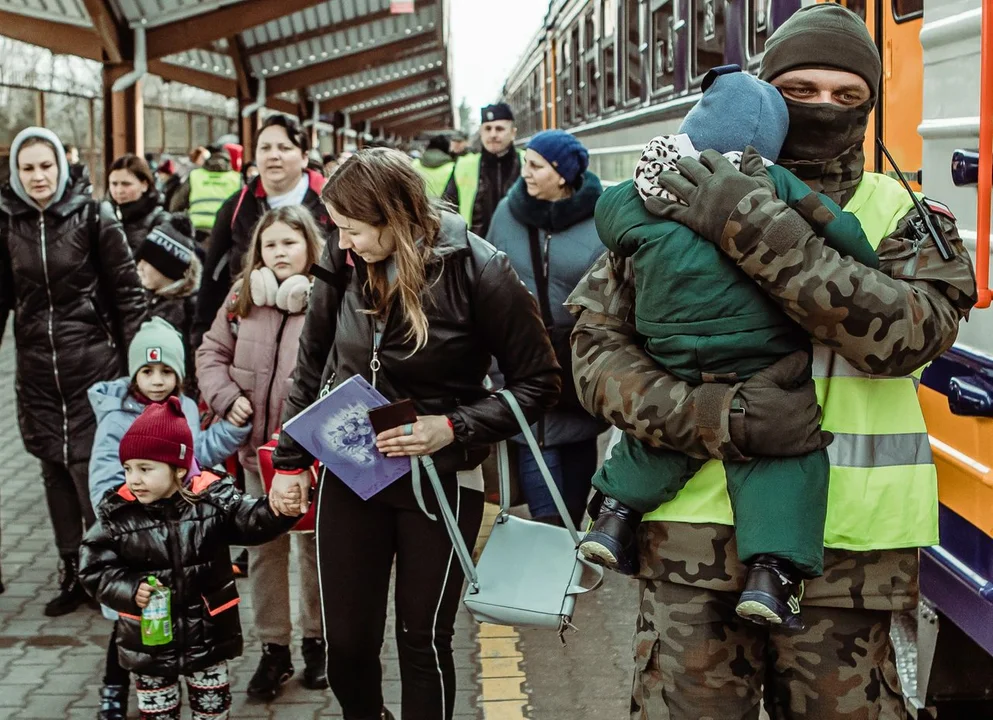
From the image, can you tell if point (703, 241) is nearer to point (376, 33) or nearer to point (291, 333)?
point (291, 333)

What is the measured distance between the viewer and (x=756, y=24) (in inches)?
183

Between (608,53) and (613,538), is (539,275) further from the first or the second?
(608,53)

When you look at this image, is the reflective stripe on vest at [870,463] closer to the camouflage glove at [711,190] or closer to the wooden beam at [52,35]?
the camouflage glove at [711,190]

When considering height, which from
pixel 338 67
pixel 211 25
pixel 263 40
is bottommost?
pixel 211 25

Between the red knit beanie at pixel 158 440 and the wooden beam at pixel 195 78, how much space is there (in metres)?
13.6

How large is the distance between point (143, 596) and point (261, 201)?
2.00 m

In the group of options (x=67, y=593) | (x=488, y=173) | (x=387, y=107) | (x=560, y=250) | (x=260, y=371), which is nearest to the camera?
(x=260, y=371)

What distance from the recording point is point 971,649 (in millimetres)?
3041

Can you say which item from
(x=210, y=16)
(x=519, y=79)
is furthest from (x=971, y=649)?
(x=519, y=79)

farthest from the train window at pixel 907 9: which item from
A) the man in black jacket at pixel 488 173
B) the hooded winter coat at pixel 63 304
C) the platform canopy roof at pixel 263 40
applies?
the platform canopy roof at pixel 263 40

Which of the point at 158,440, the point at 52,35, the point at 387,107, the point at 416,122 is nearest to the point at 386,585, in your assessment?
the point at 158,440

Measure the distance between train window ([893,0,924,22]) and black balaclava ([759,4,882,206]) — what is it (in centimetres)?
82

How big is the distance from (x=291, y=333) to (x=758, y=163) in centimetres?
240

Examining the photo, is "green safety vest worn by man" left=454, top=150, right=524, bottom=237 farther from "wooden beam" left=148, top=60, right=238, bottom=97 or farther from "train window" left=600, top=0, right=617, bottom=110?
"wooden beam" left=148, top=60, right=238, bottom=97
